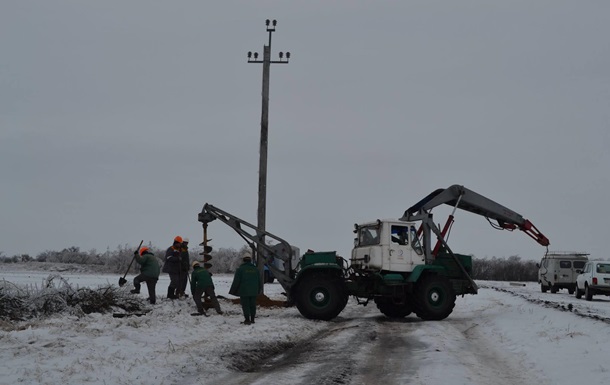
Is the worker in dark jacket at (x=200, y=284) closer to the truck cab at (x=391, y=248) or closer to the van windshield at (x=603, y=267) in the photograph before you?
the truck cab at (x=391, y=248)

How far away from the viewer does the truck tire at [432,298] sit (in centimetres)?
1984

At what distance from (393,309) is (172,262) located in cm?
675

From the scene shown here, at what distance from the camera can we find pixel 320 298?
19.5 metres

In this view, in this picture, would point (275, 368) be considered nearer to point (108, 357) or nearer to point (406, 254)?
point (108, 357)

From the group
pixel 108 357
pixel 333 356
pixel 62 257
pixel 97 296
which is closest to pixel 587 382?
pixel 333 356

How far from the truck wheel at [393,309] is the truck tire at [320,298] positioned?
211 cm

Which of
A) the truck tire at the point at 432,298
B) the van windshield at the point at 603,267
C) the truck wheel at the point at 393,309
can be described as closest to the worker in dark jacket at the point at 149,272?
the truck wheel at the point at 393,309

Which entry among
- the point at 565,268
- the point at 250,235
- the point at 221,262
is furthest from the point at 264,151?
the point at 221,262

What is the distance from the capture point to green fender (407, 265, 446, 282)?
19.8 metres

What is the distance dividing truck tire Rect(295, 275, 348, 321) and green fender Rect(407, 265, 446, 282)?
195 centimetres

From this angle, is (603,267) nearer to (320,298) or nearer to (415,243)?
(415,243)

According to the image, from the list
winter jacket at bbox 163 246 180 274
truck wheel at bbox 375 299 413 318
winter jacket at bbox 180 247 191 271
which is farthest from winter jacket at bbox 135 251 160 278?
truck wheel at bbox 375 299 413 318

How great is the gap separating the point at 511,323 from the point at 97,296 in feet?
33.7

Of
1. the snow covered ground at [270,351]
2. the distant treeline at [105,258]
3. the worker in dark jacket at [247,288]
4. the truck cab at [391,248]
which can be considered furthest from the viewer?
the distant treeline at [105,258]
